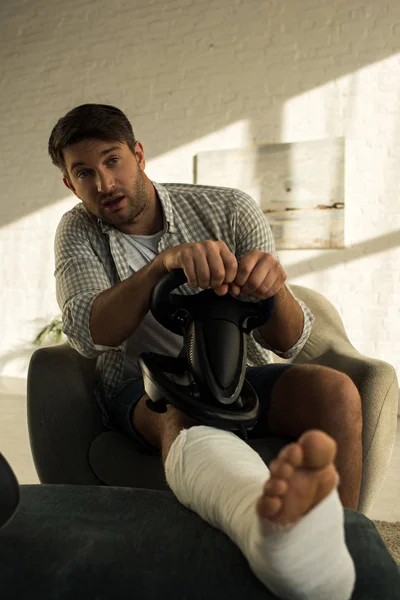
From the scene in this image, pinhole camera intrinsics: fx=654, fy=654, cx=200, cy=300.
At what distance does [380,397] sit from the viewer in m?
1.73

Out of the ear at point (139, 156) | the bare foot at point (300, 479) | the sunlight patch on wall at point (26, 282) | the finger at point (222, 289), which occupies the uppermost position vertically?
the ear at point (139, 156)

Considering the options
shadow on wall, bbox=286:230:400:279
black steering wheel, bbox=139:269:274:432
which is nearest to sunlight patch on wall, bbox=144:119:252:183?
shadow on wall, bbox=286:230:400:279

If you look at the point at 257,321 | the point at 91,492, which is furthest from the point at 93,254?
the point at 91,492

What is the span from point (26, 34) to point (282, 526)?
604 cm

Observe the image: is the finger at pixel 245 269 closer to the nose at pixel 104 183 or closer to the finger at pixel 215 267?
the finger at pixel 215 267

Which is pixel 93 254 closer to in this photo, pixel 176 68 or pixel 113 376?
pixel 113 376

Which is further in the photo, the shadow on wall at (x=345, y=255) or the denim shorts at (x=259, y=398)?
the shadow on wall at (x=345, y=255)

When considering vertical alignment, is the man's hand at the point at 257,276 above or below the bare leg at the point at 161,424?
above

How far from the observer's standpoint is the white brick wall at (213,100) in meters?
4.39

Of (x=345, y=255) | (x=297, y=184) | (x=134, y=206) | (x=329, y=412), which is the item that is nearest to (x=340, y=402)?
(x=329, y=412)

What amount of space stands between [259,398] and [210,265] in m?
0.50

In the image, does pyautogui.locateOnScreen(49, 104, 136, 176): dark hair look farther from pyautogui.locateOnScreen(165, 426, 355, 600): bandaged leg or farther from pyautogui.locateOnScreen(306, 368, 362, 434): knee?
pyautogui.locateOnScreen(165, 426, 355, 600): bandaged leg

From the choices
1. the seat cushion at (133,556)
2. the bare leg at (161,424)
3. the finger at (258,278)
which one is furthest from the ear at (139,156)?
the seat cushion at (133,556)

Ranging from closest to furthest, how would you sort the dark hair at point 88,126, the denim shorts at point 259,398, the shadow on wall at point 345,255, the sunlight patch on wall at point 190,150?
1. the denim shorts at point 259,398
2. the dark hair at point 88,126
3. the shadow on wall at point 345,255
4. the sunlight patch on wall at point 190,150
